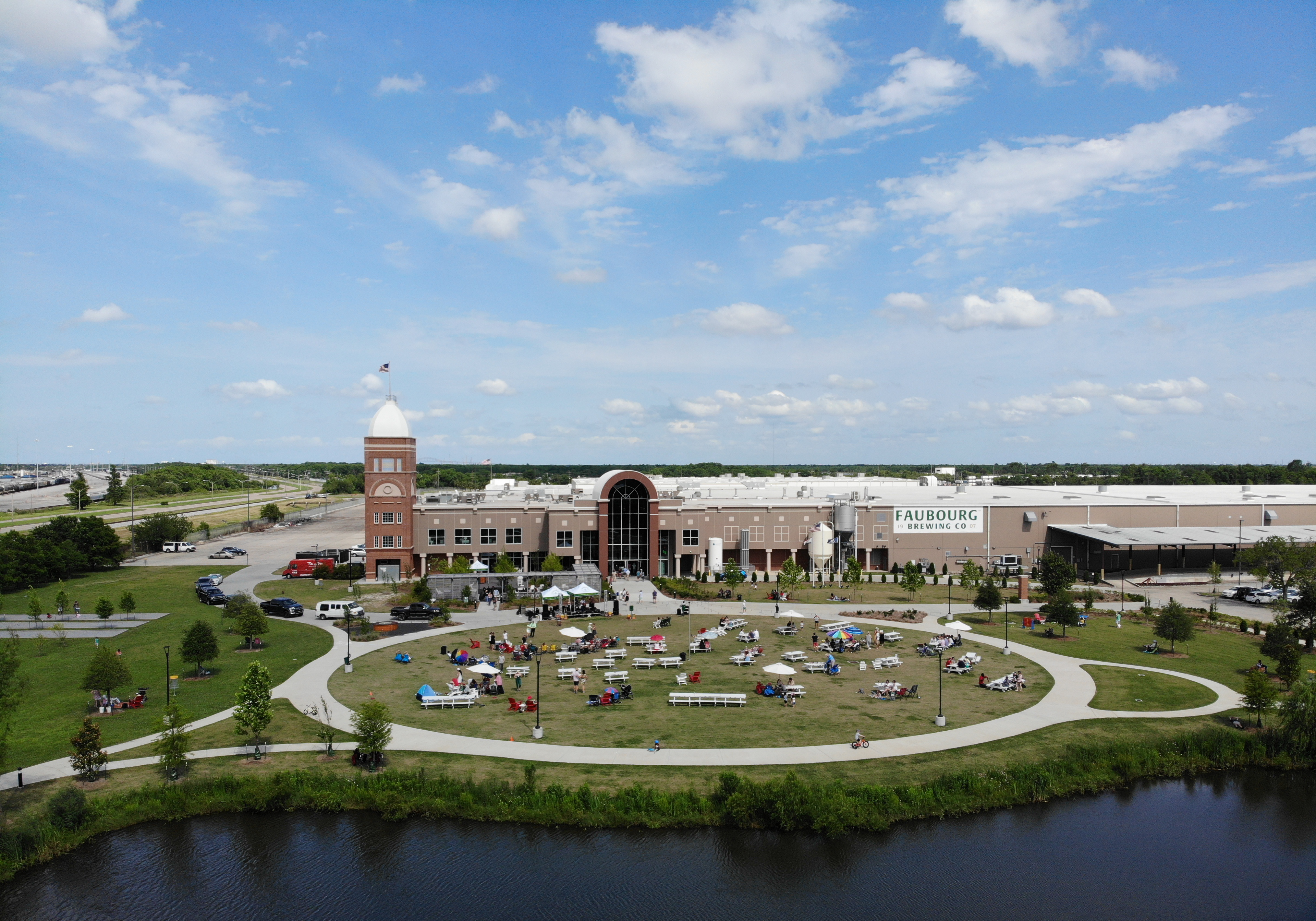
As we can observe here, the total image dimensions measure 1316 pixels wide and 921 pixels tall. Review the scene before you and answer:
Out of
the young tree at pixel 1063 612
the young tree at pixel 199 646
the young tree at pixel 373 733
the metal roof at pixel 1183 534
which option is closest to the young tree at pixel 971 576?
the young tree at pixel 1063 612

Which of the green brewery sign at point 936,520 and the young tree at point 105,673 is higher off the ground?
the green brewery sign at point 936,520

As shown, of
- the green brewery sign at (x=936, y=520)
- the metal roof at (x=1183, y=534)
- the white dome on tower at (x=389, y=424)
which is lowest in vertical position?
the metal roof at (x=1183, y=534)

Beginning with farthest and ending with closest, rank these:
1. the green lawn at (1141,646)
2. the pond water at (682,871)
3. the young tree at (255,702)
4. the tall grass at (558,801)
Answer: the green lawn at (1141,646)
the young tree at (255,702)
the tall grass at (558,801)
the pond water at (682,871)

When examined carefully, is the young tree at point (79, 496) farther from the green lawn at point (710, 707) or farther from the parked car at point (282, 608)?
the green lawn at point (710, 707)

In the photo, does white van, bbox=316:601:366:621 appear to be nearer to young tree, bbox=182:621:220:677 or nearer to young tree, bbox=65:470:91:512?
young tree, bbox=182:621:220:677

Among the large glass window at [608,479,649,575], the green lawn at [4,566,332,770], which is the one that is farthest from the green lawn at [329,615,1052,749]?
the large glass window at [608,479,649,575]

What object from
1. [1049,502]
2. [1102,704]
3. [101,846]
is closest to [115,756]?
[101,846]

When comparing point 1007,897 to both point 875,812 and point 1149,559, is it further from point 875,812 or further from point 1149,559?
point 1149,559
